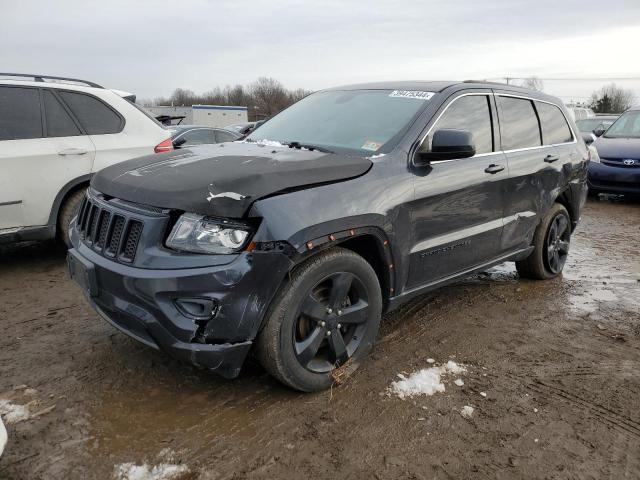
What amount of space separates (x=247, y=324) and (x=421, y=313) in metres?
2.06

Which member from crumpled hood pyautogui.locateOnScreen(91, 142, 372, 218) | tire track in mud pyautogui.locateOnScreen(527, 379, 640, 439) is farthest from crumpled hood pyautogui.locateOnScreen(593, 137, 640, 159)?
crumpled hood pyautogui.locateOnScreen(91, 142, 372, 218)

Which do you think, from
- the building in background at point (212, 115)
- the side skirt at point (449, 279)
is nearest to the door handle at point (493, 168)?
the side skirt at point (449, 279)

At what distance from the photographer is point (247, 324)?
2.52m

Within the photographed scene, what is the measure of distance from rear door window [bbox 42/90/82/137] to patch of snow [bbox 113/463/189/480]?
374 cm

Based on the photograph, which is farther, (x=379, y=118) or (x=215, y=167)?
(x=379, y=118)

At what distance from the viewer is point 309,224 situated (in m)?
2.63

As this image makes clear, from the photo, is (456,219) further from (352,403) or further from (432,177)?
(352,403)

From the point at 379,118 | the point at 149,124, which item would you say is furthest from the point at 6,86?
the point at 379,118

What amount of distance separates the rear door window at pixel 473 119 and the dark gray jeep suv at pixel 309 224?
0.05 ft

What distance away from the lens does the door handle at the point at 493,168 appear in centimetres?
385

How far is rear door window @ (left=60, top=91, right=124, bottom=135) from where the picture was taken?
5.20 meters

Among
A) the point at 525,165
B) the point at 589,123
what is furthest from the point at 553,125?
the point at 589,123

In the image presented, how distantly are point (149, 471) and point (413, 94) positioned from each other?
2853mm

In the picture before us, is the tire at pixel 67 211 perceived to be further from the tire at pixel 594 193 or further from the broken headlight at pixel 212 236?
the tire at pixel 594 193
